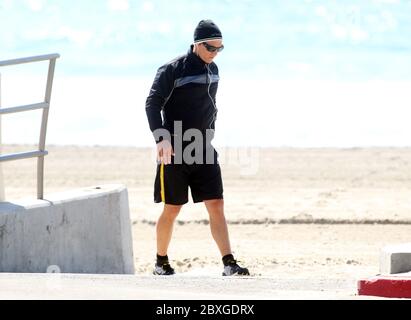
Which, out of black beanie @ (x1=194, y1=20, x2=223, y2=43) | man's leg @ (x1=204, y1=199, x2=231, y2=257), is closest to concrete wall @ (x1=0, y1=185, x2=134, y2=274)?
man's leg @ (x1=204, y1=199, x2=231, y2=257)

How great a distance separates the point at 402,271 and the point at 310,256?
13.2ft

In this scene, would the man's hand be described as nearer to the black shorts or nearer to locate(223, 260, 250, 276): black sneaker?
the black shorts

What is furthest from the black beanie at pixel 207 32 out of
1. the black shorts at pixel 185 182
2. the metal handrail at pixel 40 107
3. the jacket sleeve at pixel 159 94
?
the metal handrail at pixel 40 107

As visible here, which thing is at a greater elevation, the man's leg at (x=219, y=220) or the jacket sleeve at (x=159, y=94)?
the jacket sleeve at (x=159, y=94)

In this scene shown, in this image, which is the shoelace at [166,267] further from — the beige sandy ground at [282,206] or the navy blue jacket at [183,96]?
the navy blue jacket at [183,96]

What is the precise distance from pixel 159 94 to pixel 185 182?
2.15 ft

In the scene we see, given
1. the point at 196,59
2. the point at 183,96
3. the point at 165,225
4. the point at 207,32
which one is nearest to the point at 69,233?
the point at 165,225

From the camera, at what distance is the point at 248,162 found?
25.5 m

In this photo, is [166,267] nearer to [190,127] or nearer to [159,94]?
[190,127]

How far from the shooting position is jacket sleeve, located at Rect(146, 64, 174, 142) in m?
8.31

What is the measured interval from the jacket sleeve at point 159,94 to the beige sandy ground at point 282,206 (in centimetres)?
125

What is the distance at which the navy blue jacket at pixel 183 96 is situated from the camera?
8.34m

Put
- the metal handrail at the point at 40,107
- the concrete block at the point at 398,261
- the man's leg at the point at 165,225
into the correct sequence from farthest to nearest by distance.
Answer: the man's leg at the point at 165,225 < the metal handrail at the point at 40,107 < the concrete block at the point at 398,261

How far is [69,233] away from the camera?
8.66 metres
